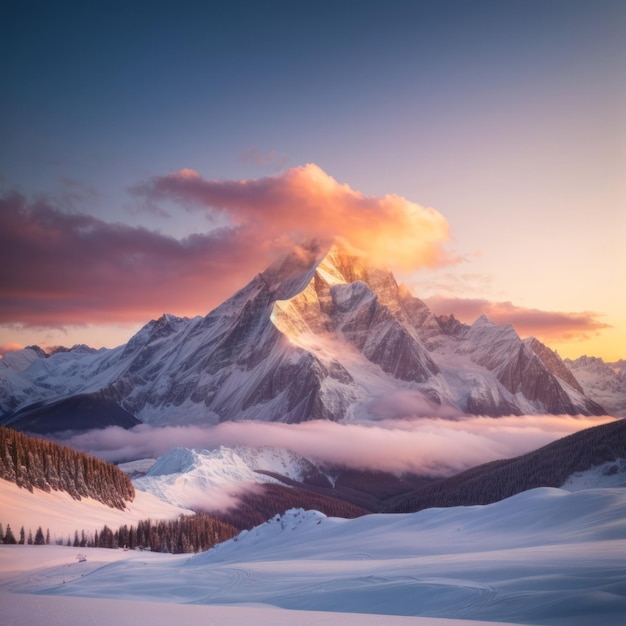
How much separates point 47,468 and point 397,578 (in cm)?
15824

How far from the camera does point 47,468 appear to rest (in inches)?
6983

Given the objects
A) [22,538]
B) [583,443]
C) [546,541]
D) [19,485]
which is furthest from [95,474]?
[546,541]

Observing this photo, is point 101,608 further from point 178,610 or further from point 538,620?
point 538,620

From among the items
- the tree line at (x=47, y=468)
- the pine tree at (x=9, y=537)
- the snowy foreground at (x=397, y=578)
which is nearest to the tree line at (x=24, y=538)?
the pine tree at (x=9, y=537)

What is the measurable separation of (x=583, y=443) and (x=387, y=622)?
530 ft

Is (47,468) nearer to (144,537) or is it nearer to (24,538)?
(144,537)

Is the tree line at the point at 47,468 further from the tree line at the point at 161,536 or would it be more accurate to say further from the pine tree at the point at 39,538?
the pine tree at the point at 39,538

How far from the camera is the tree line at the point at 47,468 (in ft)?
543

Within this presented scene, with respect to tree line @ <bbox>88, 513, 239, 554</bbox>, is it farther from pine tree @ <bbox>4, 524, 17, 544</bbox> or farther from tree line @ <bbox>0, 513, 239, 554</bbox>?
pine tree @ <bbox>4, 524, 17, 544</bbox>

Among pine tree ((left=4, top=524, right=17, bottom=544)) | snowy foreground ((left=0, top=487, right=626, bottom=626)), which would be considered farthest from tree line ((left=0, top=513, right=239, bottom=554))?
snowy foreground ((left=0, top=487, right=626, bottom=626))

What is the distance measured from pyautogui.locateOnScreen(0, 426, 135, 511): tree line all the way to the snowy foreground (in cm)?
7397

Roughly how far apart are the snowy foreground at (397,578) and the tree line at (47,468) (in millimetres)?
73974

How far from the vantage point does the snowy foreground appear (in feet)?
102

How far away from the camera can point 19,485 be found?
162 metres
